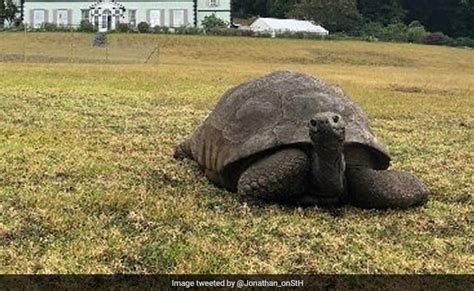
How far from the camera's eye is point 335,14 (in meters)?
75.1

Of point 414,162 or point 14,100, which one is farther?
point 14,100

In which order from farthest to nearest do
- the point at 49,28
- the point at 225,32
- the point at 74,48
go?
the point at 225,32 < the point at 49,28 < the point at 74,48

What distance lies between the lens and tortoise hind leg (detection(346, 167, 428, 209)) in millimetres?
5371

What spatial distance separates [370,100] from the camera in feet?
54.0

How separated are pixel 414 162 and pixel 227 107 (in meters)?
2.61

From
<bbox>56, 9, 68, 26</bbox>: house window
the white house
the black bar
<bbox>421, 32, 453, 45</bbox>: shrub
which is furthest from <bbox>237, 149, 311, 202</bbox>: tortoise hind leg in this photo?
<bbox>421, 32, 453, 45</bbox>: shrub

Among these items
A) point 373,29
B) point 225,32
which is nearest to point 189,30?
point 225,32

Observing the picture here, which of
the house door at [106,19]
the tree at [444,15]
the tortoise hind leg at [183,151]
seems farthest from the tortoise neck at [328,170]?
the tree at [444,15]

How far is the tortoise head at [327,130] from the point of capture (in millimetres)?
4660

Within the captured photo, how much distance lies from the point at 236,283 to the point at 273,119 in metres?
2.05

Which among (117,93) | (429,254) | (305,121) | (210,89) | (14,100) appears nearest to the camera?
(429,254)

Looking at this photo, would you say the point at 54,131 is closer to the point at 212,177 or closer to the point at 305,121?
the point at 212,177

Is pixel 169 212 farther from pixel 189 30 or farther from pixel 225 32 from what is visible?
pixel 189 30

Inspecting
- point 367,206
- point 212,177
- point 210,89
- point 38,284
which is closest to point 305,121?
point 367,206
